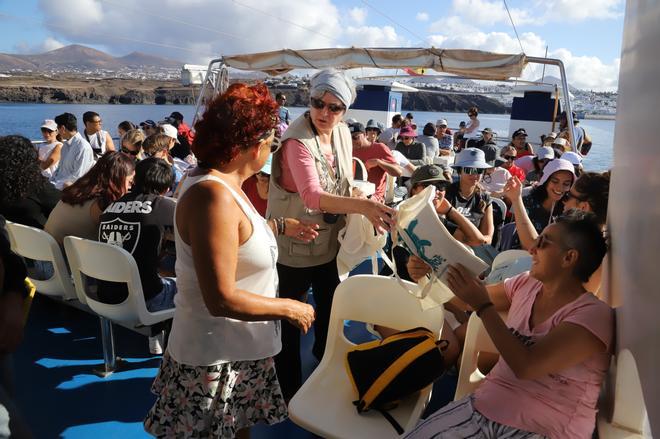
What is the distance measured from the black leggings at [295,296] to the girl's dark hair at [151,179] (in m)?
1.04

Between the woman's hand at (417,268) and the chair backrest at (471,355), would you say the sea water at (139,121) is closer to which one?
the chair backrest at (471,355)

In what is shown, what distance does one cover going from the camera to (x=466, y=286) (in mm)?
1455

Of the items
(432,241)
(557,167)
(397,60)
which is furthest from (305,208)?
(397,60)

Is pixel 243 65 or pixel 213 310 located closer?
pixel 213 310

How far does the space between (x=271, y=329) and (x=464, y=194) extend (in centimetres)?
A: 215

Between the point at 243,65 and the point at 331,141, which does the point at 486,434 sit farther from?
the point at 243,65

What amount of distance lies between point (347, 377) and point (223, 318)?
2.89 ft

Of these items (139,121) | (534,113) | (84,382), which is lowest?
(84,382)

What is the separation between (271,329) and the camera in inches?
63.1

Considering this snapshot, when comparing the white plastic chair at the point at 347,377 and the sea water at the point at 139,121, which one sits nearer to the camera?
the white plastic chair at the point at 347,377

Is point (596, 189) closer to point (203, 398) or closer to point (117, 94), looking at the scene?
point (203, 398)

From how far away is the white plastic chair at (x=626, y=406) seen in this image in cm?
123

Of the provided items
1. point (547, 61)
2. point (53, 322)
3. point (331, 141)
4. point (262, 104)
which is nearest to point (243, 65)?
point (547, 61)

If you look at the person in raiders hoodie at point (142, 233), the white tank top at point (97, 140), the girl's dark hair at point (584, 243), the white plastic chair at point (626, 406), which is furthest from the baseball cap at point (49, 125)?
the white plastic chair at point (626, 406)
